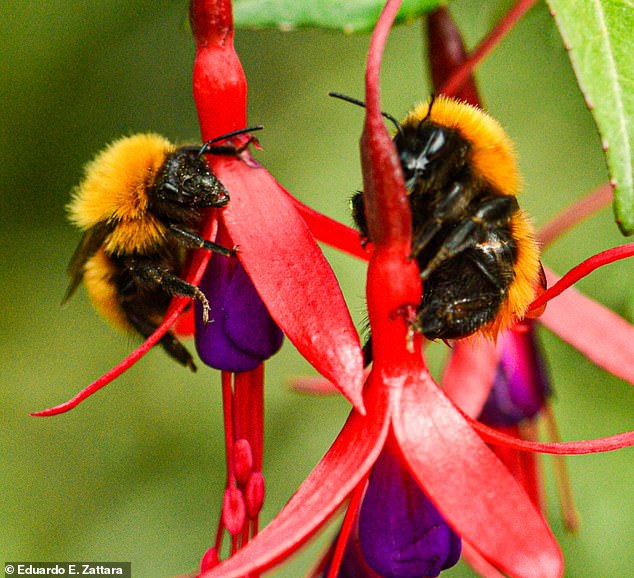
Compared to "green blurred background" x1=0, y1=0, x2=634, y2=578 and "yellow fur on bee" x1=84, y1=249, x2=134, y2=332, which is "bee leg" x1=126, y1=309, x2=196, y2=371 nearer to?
"yellow fur on bee" x1=84, y1=249, x2=134, y2=332

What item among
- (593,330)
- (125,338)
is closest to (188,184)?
(593,330)

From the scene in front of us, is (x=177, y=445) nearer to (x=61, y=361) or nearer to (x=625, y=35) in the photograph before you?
(x=61, y=361)

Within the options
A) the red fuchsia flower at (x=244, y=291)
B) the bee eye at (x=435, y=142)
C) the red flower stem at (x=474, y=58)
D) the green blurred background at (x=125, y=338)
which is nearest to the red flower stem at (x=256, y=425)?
the red fuchsia flower at (x=244, y=291)

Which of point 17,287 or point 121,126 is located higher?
point 121,126

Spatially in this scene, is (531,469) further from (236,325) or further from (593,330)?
(236,325)

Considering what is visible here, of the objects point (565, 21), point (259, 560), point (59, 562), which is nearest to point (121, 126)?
point (59, 562)

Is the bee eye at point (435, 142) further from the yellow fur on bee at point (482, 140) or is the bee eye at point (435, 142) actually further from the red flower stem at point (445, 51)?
the red flower stem at point (445, 51)
